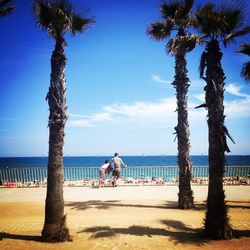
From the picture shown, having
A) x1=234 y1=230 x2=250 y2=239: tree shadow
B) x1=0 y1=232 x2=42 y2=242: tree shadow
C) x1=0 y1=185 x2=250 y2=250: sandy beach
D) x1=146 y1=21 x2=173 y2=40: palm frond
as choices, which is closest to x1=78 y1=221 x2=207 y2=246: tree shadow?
x1=0 y1=185 x2=250 y2=250: sandy beach

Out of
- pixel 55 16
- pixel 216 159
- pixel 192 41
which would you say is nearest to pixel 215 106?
pixel 216 159

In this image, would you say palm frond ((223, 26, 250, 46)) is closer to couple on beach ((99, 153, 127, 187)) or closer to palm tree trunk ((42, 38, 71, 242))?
palm tree trunk ((42, 38, 71, 242))

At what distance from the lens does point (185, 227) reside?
8.52 meters

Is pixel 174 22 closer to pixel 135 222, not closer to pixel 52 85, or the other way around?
pixel 52 85

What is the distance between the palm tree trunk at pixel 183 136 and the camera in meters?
11.5

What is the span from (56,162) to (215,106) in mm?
4568

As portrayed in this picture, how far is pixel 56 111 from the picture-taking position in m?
7.68

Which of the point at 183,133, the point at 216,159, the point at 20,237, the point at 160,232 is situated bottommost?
the point at 20,237

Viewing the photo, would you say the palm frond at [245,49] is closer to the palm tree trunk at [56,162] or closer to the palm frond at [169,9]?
the palm frond at [169,9]

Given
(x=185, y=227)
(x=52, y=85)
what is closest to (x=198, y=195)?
(x=185, y=227)

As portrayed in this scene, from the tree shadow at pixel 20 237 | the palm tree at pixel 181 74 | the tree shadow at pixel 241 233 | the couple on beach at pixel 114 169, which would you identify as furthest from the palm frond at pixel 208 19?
the couple on beach at pixel 114 169

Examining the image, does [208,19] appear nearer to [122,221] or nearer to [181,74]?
[181,74]

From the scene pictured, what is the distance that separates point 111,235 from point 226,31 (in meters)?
6.70

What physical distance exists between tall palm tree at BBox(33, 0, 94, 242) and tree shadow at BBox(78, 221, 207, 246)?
1.01 m
